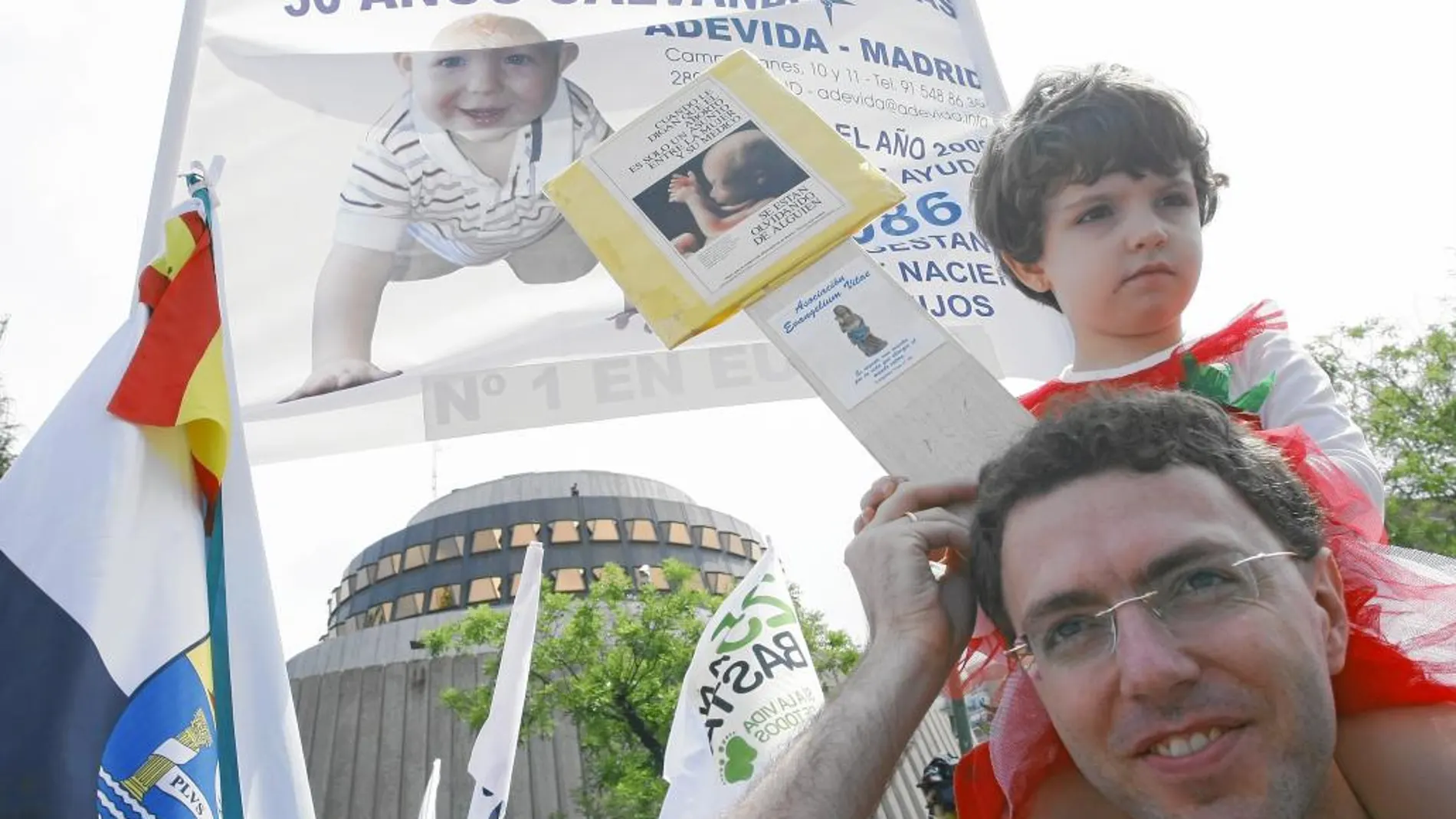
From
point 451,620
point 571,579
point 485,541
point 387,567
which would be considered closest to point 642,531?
point 571,579

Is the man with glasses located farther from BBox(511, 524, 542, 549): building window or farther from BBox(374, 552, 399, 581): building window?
BBox(374, 552, 399, 581): building window

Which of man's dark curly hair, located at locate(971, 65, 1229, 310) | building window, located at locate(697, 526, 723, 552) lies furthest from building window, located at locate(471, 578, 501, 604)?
man's dark curly hair, located at locate(971, 65, 1229, 310)

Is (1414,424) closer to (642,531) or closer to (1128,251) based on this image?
(1128,251)

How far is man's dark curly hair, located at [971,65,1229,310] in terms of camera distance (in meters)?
1.82

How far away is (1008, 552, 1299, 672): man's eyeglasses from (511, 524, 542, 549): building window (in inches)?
1605

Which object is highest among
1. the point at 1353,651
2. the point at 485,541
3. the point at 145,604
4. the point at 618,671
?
the point at 485,541

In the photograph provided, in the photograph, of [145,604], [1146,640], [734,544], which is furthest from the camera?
[734,544]

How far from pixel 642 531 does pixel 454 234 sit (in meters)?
38.1

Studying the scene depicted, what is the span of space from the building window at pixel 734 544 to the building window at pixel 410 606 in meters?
11.9

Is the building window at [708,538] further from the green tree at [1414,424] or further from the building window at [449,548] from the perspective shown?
the green tree at [1414,424]

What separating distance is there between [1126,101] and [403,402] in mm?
3317

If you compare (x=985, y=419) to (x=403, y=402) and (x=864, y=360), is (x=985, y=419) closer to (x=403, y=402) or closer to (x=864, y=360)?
(x=864, y=360)

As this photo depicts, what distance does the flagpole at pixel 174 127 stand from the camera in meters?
3.53

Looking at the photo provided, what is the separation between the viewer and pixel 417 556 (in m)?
41.8
